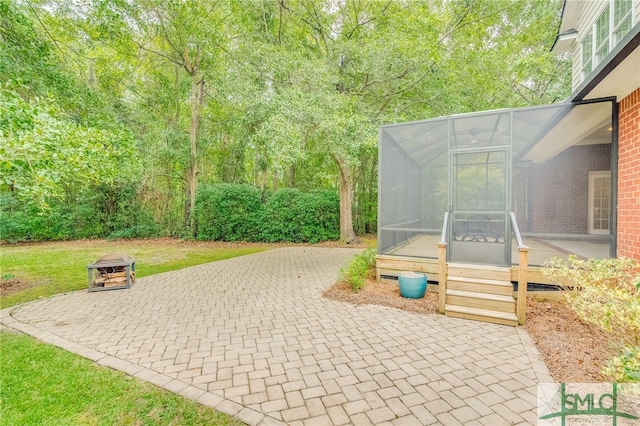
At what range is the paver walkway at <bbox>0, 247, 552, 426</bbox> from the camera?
2.45m

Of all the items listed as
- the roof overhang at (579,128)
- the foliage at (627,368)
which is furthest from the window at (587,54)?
the foliage at (627,368)

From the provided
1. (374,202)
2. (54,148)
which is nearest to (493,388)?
(54,148)

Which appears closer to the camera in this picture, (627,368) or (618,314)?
(627,368)

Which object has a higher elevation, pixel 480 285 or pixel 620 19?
pixel 620 19

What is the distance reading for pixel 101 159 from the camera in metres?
4.87

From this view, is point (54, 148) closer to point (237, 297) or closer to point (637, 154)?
point (237, 297)

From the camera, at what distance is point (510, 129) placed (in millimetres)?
4934

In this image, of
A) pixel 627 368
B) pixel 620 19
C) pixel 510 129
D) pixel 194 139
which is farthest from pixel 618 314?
pixel 194 139

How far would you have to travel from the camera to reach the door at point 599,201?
861cm

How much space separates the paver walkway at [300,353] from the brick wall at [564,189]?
775cm

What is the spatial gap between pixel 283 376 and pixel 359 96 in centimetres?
953

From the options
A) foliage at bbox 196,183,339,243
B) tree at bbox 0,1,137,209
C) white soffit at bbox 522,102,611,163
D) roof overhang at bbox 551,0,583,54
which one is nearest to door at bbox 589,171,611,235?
white soffit at bbox 522,102,611,163

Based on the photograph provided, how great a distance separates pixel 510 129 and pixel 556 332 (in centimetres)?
311

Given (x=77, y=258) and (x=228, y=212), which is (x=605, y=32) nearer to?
(x=228, y=212)
